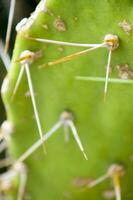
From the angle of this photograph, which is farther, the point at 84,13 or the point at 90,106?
the point at 90,106

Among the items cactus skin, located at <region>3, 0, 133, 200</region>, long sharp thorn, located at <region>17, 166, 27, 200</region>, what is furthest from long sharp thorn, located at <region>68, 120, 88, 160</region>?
long sharp thorn, located at <region>17, 166, 27, 200</region>

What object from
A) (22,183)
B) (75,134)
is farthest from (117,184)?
(22,183)

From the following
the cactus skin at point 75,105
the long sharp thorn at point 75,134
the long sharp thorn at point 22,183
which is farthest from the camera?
the long sharp thorn at point 22,183

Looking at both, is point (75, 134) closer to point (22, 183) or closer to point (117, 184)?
point (117, 184)

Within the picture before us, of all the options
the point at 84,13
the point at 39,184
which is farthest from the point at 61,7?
the point at 39,184

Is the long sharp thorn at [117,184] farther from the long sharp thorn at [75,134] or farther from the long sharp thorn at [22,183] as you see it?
the long sharp thorn at [22,183]

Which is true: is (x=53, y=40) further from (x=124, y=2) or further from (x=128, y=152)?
(x=128, y=152)

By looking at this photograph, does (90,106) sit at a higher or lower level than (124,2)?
lower

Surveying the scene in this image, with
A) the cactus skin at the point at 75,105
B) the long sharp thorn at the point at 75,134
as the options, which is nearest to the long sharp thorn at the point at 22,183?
the cactus skin at the point at 75,105
